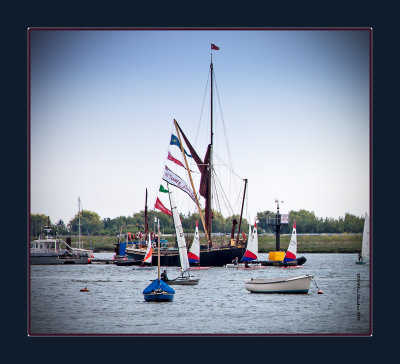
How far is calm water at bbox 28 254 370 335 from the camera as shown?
1708 cm

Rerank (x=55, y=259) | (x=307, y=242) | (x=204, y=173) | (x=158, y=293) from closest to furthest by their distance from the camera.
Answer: (x=158, y=293) → (x=307, y=242) → (x=204, y=173) → (x=55, y=259)

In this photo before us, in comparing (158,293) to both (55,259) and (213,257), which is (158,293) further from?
(55,259)

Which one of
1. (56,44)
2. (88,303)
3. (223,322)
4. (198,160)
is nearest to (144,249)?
(198,160)

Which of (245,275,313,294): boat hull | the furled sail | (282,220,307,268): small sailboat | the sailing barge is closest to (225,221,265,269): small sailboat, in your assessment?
the sailing barge

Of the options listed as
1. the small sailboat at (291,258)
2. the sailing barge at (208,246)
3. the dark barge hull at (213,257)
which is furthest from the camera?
the dark barge hull at (213,257)

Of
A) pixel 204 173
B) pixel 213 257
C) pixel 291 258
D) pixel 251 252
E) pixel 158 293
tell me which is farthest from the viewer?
pixel 213 257

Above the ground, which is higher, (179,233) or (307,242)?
(179,233)

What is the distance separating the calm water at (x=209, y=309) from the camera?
17.1m

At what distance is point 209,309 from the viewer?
22.4 m

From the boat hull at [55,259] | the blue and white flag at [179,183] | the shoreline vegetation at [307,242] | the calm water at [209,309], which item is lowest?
the calm water at [209,309]

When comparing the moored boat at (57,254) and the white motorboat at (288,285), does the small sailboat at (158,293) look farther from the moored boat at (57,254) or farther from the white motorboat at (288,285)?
the moored boat at (57,254)

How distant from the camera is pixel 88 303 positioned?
23.1 m

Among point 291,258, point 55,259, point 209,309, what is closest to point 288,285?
point 209,309

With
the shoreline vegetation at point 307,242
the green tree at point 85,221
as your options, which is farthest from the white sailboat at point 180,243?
the green tree at point 85,221
